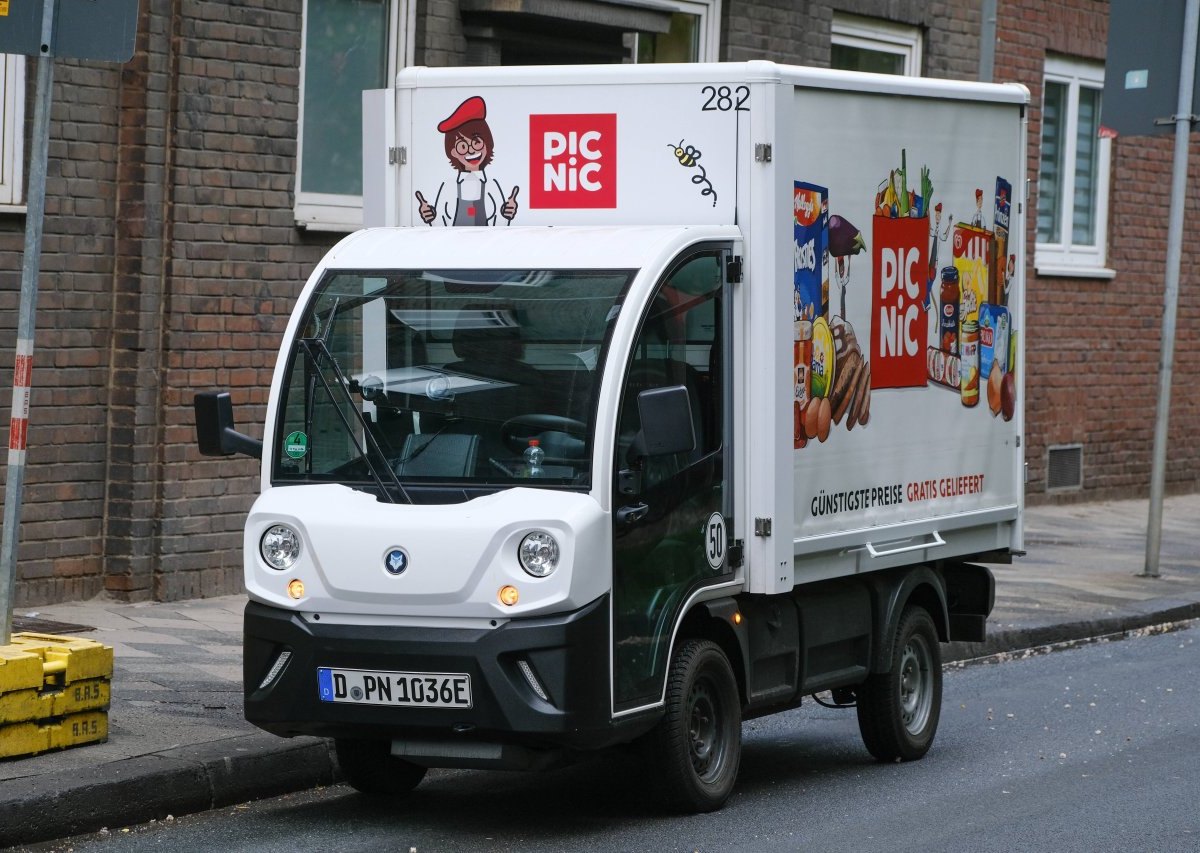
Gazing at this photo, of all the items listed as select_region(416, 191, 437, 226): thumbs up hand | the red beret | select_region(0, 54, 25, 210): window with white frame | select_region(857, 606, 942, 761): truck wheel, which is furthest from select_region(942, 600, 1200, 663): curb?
select_region(0, 54, 25, 210): window with white frame

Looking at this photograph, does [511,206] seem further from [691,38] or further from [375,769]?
[691,38]

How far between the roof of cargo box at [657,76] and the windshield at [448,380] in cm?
96

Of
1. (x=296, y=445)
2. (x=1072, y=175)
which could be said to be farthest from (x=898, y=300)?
(x=1072, y=175)

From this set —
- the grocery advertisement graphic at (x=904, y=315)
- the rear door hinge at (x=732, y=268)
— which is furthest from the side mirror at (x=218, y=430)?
the grocery advertisement graphic at (x=904, y=315)

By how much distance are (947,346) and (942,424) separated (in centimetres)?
34

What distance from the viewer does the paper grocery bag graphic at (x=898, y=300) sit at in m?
8.16

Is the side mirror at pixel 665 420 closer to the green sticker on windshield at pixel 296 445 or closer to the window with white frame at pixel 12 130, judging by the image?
the green sticker on windshield at pixel 296 445


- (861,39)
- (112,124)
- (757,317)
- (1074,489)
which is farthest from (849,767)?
(1074,489)

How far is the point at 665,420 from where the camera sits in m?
6.65

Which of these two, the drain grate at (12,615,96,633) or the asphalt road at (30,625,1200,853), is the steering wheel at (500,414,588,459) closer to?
the asphalt road at (30,625,1200,853)

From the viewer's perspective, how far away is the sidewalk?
22.8 ft

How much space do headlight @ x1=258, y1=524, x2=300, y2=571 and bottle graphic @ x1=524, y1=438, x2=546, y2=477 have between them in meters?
0.82

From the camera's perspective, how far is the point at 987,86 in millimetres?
8922

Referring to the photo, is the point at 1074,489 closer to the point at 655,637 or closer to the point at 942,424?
the point at 942,424
